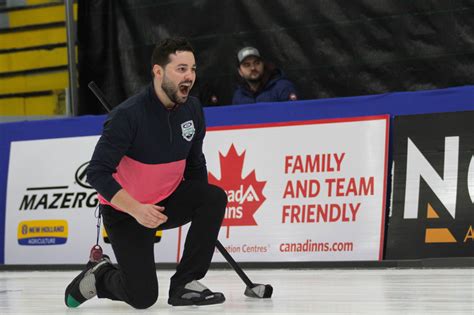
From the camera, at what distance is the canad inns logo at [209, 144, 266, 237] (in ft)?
26.1

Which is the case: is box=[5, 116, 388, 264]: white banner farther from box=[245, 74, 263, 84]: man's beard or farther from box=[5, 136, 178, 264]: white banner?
box=[245, 74, 263, 84]: man's beard

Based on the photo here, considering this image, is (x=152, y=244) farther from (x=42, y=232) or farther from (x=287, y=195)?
(x=42, y=232)

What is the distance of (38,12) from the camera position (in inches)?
396

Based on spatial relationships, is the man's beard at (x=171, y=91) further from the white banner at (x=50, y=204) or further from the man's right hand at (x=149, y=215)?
the white banner at (x=50, y=204)

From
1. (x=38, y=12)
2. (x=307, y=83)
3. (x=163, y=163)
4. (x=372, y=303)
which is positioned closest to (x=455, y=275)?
(x=372, y=303)

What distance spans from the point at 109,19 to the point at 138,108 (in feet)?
17.9

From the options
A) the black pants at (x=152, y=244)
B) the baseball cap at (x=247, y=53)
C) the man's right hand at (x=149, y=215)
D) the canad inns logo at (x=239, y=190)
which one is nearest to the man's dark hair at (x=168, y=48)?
the black pants at (x=152, y=244)

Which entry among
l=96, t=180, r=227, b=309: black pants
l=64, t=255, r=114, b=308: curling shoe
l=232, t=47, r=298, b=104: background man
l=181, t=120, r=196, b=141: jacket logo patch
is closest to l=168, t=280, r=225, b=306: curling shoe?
l=96, t=180, r=227, b=309: black pants

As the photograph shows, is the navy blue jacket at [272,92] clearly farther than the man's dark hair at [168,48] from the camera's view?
Yes

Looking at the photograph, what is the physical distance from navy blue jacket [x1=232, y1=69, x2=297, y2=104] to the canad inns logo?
71 cm

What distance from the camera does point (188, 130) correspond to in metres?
4.80

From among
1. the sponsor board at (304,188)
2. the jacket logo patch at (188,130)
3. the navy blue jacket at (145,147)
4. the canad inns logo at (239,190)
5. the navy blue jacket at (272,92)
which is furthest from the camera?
the navy blue jacket at (272,92)

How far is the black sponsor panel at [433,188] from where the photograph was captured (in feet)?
23.5

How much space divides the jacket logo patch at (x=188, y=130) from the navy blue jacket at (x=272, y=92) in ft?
12.4
